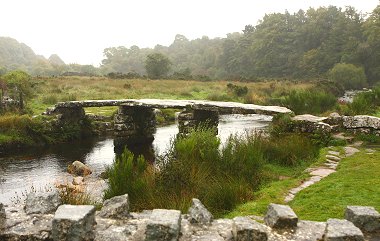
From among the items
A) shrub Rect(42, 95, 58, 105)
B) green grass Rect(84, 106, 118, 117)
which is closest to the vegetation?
green grass Rect(84, 106, 118, 117)

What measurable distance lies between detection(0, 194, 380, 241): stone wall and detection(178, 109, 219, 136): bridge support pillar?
770cm

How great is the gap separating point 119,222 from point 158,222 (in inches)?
32.6

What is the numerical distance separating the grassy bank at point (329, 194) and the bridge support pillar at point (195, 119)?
5.55m

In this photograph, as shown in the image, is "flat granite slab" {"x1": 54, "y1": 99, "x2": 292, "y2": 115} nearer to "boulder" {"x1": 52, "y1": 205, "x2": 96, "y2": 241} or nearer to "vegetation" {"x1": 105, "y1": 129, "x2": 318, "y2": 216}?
"vegetation" {"x1": 105, "y1": 129, "x2": 318, "y2": 216}

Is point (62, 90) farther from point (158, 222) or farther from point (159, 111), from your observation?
point (158, 222)

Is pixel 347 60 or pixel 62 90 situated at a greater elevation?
pixel 347 60

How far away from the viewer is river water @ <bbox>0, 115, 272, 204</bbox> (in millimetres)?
9246

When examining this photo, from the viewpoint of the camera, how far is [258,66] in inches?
2650

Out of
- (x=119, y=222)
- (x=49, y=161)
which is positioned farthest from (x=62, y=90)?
(x=119, y=222)

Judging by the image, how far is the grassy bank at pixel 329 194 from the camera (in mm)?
5279

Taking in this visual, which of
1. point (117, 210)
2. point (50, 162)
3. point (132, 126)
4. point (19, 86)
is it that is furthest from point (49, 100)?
point (117, 210)

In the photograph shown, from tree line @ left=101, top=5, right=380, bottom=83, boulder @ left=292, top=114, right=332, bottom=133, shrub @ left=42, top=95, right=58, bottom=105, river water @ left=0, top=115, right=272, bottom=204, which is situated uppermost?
tree line @ left=101, top=5, right=380, bottom=83

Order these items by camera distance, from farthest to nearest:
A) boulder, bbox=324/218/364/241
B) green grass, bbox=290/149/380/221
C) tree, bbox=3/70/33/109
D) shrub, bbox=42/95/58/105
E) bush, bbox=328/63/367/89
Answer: bush, bbox=328/63/367/89 < shrub, bbox=42/95/58/105 < tree, bbox=3/70/33/109 < green grass, bbox=290/149/380/221 < boulder, bbox=324/218/364/241

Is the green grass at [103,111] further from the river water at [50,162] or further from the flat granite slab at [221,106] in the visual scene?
the river water at [50,162]
